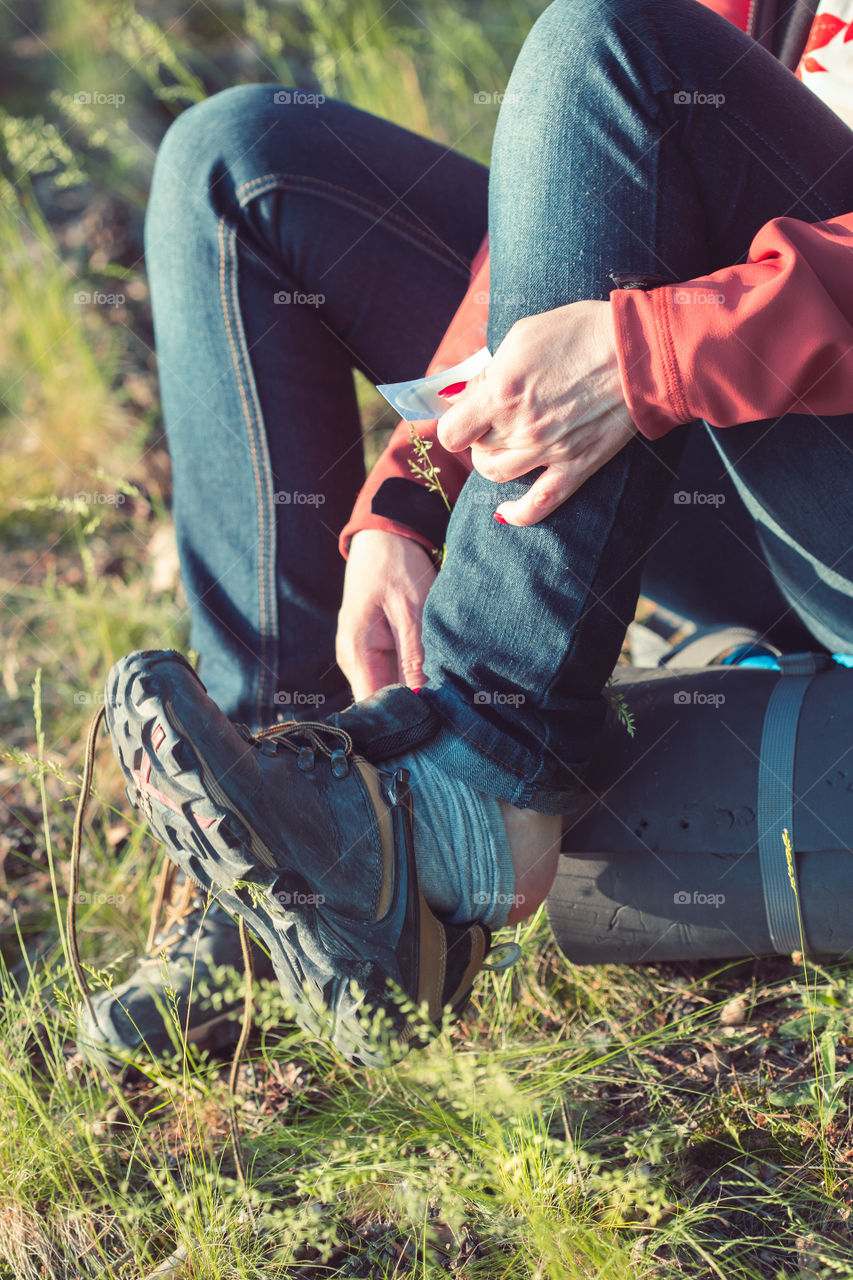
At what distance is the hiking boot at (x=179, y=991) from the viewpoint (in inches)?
47.5

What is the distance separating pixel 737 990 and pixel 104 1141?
2.57 feet

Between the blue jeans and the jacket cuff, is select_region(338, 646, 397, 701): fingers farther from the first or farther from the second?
the jacket cuff

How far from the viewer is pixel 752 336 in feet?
2.73

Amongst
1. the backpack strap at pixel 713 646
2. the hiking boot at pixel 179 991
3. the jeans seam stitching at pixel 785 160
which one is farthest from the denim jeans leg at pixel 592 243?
the hiking boot at pixel 179 991

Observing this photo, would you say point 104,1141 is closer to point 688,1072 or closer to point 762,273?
point 688,1072

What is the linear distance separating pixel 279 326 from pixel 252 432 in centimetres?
15

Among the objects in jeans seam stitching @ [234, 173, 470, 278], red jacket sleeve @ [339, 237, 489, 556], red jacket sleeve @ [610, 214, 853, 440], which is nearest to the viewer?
red jacket sleeve @ [610, 214, 853, 440]

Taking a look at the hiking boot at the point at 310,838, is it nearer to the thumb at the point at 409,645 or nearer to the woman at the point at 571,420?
the woman at the point at 571,420

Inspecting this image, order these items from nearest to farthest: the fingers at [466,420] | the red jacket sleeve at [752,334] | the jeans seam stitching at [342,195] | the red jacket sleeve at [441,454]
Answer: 1. the red jacket sleeve at [752,334]
2. the fingers at [466,420]
3. the red jacket sleeve at [441,454]
4. the jeans seam stitching at [342,195]

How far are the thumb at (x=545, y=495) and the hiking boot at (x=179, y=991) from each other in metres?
0.62

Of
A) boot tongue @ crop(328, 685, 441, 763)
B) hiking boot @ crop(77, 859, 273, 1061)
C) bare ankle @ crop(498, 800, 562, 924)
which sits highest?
boot tongue @ crop(328, 685, 441, 763)

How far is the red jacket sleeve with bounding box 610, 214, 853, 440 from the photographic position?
2.72 ft

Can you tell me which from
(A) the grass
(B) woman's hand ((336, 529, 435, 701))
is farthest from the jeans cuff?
(A) the grass

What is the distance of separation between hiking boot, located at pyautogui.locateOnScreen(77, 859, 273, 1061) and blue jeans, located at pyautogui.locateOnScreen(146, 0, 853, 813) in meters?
0.28
